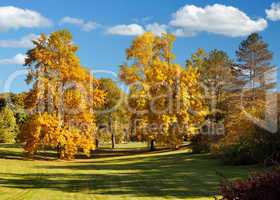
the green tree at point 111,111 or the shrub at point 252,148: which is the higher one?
the green tree at point 111,111

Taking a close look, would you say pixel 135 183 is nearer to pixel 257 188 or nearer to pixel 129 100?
pixel 257 188

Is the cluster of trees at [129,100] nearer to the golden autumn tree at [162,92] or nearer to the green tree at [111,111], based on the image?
the golden autumn tree at [162,92]

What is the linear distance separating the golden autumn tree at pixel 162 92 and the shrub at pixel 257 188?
32595mm

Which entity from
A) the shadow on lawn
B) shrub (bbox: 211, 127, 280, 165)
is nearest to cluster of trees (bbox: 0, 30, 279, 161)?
shrub (bbox: 211, 127, 280, 165)

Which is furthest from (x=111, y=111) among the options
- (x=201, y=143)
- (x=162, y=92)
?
(x=201, y=143)

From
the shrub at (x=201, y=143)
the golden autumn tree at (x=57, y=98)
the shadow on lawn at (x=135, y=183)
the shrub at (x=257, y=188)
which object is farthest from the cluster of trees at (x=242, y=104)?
the shrub at (x=257, y=188)

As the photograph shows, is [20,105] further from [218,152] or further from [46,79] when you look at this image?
[218,152]

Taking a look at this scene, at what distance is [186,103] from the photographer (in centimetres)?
4181

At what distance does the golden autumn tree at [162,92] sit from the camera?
136ft

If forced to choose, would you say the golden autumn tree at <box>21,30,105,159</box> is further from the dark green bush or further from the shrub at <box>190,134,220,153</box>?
the dark green bush

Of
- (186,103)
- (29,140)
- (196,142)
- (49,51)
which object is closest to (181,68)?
(186,103)

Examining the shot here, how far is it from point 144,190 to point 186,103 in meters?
24.6

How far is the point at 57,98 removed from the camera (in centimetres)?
4138

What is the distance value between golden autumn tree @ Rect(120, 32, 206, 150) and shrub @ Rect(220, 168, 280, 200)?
1283 inches
